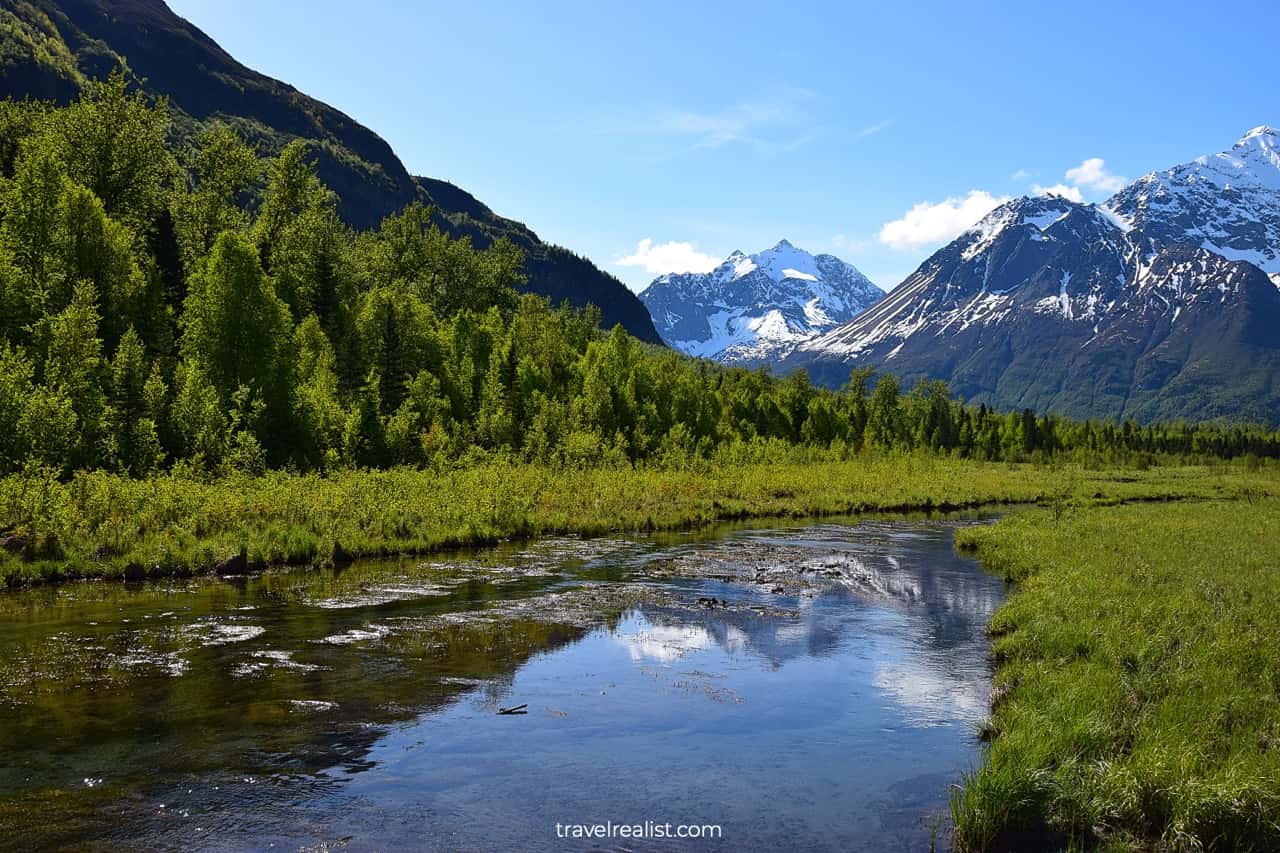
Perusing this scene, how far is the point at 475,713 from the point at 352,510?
25.2 metres

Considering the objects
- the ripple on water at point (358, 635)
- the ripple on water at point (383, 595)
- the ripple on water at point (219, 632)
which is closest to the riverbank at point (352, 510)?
the ripple on water at point (383, 595)

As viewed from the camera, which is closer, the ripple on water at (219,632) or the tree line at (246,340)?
the ripple on water at (219,632)

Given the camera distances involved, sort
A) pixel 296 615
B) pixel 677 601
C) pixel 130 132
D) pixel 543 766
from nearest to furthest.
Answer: pixel 543 766, pixel 296 615, pixel 677 601, pixel 130 132

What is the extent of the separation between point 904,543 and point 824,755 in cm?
3373

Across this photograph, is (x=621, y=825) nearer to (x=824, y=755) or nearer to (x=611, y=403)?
(x=824, y=755)

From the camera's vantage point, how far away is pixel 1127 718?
14.8 metres

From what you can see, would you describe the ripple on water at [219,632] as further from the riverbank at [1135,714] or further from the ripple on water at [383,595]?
the riverbank at [1135,714]

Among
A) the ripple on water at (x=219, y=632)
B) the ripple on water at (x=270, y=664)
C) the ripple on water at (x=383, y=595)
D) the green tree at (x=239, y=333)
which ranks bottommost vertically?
the ripple on water at (x=383, y=595)

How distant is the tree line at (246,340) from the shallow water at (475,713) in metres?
18.0

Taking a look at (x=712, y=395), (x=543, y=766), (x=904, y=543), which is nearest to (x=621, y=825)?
(x=543, y=766)

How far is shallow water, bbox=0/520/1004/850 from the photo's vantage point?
40.6ft

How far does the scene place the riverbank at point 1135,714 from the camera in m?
11.8

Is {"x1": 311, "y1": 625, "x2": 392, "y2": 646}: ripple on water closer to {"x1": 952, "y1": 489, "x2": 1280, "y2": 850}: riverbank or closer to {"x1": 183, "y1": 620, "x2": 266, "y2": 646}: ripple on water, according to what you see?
{"x1": 183, "y1": 620, "x2": 266, "y2": 646}: ripple on water

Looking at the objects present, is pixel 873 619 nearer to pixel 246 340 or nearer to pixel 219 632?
pixel 219 632
